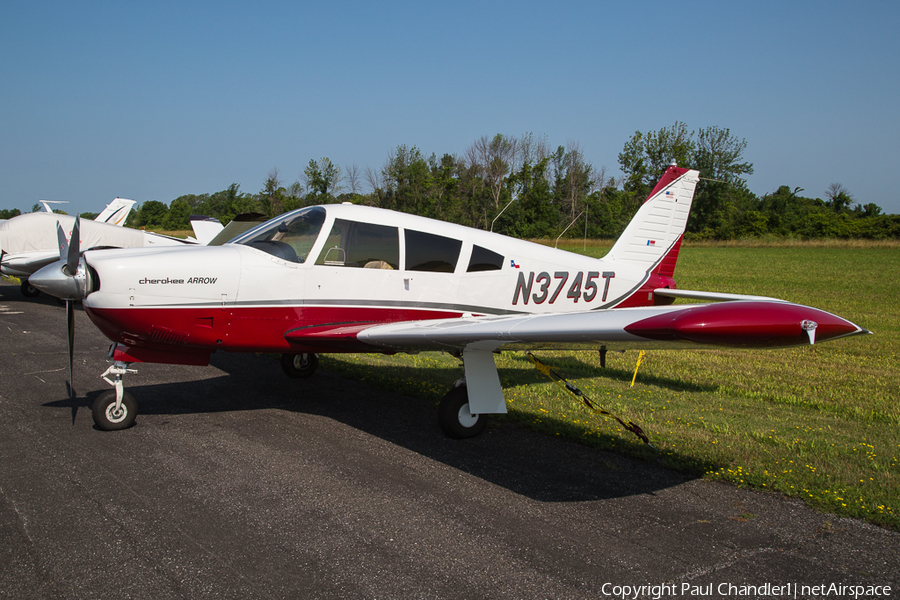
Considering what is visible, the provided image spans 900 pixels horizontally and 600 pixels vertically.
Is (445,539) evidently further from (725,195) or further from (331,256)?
(725,195)

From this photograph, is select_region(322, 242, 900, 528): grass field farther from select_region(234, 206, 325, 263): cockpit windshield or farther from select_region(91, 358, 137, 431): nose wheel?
select_region(91, 358, 137, 431): nose wheel

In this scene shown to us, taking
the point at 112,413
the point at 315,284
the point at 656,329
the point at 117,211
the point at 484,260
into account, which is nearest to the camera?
the point at 656,329

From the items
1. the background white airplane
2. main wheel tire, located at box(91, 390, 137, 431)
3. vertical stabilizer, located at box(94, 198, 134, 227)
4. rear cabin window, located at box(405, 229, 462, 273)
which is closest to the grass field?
rear cabin window, located at box(405, 229, 462, 273)

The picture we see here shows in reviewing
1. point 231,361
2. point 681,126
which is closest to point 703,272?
point 231,361

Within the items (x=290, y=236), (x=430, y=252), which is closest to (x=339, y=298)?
(x=290, y=236)

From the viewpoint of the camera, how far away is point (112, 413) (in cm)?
544

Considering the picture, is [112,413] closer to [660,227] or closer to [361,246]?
[361,246]

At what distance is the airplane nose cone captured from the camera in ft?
16.6

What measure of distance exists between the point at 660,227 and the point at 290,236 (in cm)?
519

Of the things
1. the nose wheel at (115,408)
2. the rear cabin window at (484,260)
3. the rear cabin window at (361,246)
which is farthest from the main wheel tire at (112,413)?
the rear cabin window at (484,260)

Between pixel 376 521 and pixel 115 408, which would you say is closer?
pixel 376 521

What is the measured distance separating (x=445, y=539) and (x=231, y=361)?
6.32 m

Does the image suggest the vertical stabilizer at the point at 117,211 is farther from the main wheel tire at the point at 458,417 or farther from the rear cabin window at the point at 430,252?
the main wheel tire at the point at 458,417

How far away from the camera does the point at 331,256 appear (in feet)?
18.9
